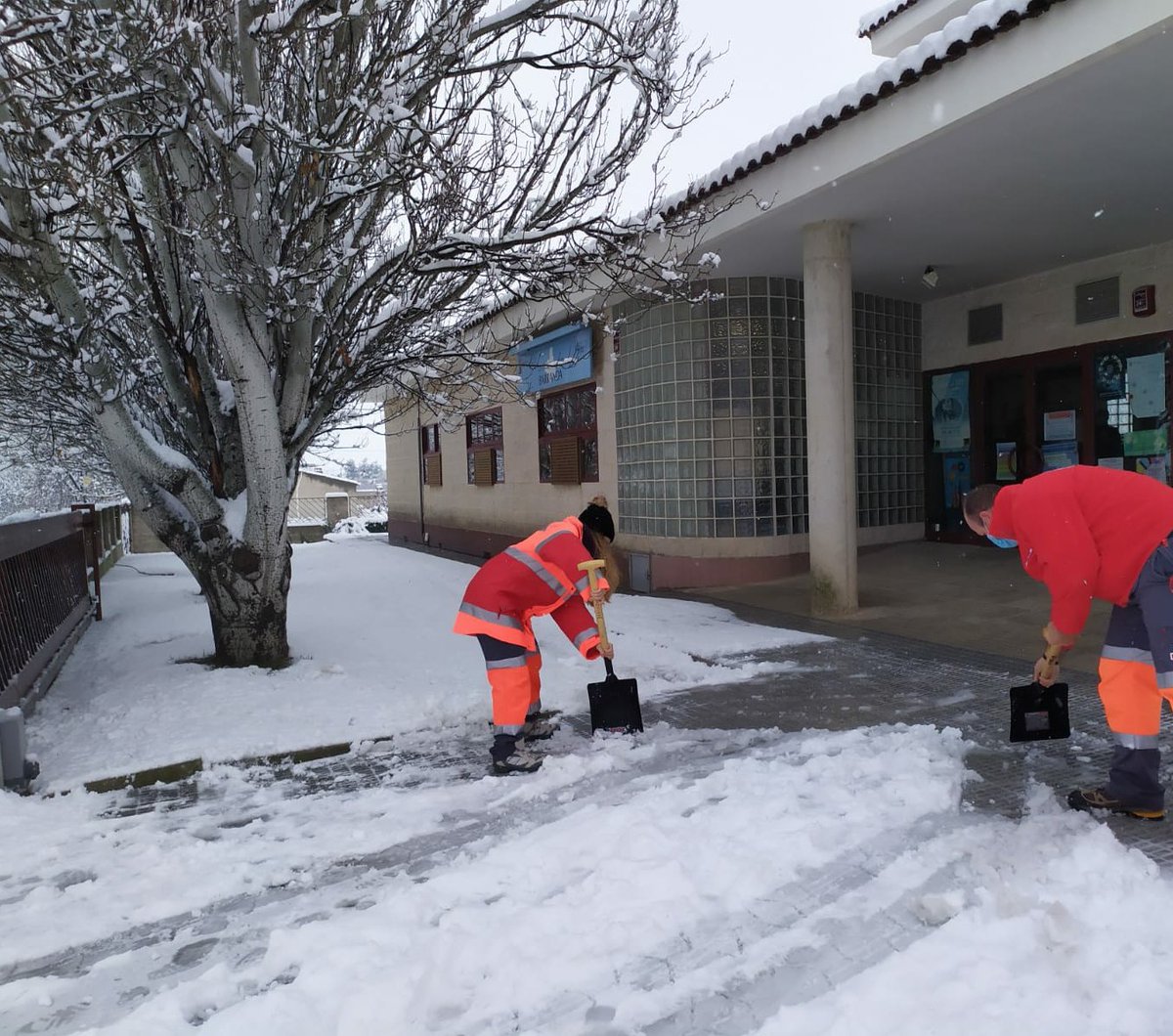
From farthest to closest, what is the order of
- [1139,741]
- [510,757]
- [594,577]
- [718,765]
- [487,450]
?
[487,450] < [594,577] < [510,757] < [718,765] < [1139,741]

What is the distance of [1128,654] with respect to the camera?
127 inches

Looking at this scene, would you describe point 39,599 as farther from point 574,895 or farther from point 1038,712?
point 1038,712

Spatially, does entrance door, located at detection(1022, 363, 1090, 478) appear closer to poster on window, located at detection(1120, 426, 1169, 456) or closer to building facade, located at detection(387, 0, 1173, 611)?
building facade, located at detection(387, 0, 1173, 611)

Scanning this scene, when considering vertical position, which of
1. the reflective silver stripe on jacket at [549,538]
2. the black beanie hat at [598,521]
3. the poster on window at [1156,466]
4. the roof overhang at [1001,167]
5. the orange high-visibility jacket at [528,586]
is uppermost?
the roof overhang at [1001,167]

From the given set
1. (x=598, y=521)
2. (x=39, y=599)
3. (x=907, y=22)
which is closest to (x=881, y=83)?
(x=598, y=521)

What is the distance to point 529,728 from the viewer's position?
178 inches

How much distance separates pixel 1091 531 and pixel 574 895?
7.80ft

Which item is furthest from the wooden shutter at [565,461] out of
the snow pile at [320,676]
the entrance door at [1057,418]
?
the entrance door at [1057,418]

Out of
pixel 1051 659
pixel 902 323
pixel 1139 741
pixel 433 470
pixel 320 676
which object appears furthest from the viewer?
pixel 433 470

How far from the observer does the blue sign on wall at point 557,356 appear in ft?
38.3

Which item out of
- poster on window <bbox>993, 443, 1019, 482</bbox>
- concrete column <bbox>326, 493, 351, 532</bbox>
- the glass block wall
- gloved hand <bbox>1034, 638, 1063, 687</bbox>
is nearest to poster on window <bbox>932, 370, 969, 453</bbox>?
poster on window <bbox>993, 443, 1019, 482</bbox>

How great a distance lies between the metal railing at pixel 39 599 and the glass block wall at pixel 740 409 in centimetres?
641

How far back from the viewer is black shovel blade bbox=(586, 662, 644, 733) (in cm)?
441

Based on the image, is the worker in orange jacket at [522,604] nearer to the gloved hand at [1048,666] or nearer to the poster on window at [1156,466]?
the gloved hand at [1048,666]
